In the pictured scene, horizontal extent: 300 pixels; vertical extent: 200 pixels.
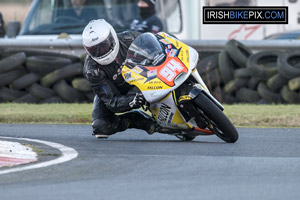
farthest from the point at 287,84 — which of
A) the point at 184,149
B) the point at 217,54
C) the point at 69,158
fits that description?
the point at 69,158

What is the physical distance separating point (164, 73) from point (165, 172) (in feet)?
6.41

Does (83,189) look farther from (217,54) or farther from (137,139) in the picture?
(217,54)

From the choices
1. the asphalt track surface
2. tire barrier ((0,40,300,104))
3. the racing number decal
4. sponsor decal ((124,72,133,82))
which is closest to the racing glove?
sponsor decal ((124,72,133,82))

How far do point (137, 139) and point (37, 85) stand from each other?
174 inches

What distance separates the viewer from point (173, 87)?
23.7ft

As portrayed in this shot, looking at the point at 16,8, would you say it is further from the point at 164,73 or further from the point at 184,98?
the point at 184,98

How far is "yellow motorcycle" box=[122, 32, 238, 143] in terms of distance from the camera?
283 inches

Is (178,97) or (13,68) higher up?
(178,97)

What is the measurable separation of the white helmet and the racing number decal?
0.69 m

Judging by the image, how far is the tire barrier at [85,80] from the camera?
11.9 metres

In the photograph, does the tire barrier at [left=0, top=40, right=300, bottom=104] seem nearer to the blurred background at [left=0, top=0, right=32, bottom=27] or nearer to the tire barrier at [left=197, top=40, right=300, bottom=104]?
the tire barrier at [left=197, top=40, right=300, bottom=104]

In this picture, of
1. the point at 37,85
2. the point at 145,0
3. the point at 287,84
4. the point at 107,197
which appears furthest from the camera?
the point at 145,0

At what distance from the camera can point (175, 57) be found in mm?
7418

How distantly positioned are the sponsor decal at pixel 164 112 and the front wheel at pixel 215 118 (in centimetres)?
43
